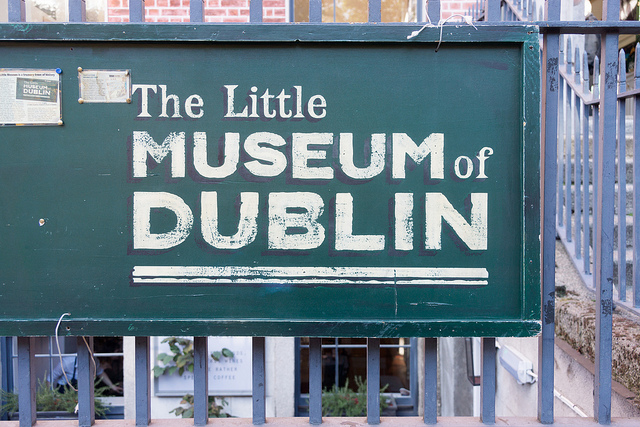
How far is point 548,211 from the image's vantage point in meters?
1.85

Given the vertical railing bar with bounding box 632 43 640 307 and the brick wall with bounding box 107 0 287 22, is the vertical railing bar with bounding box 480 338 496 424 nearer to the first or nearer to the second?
the vertical railing bar with bounding box 632 43 640 307

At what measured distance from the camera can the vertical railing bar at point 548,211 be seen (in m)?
1.84

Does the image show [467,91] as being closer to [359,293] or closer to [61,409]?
[359,293]

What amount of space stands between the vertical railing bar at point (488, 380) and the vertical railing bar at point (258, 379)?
0.89m

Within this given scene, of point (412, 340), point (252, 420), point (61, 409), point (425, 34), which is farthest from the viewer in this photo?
point (412, 340)

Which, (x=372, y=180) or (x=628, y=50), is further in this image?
(x=628, y=50)

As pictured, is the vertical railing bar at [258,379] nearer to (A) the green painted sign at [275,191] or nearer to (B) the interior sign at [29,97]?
(A) the green painted sign at [275,191]

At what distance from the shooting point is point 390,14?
530 centimetres

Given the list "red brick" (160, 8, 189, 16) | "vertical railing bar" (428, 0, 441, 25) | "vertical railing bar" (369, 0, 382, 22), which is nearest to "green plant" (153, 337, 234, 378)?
"red brick" (160, 8, 189, 16)

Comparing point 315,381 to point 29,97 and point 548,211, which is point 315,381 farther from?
point 29,97

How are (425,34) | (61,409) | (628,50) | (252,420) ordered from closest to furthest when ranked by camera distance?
(425,34), (252,420), (61,409), (628,50)

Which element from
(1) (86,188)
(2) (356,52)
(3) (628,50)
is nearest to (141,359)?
(1) (86,188)

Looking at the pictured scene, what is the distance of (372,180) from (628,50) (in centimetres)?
703

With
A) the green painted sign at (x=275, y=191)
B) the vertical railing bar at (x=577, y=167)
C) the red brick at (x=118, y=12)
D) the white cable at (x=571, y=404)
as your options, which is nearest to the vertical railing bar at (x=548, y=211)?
the green painted sign at (x=275, y=191)
